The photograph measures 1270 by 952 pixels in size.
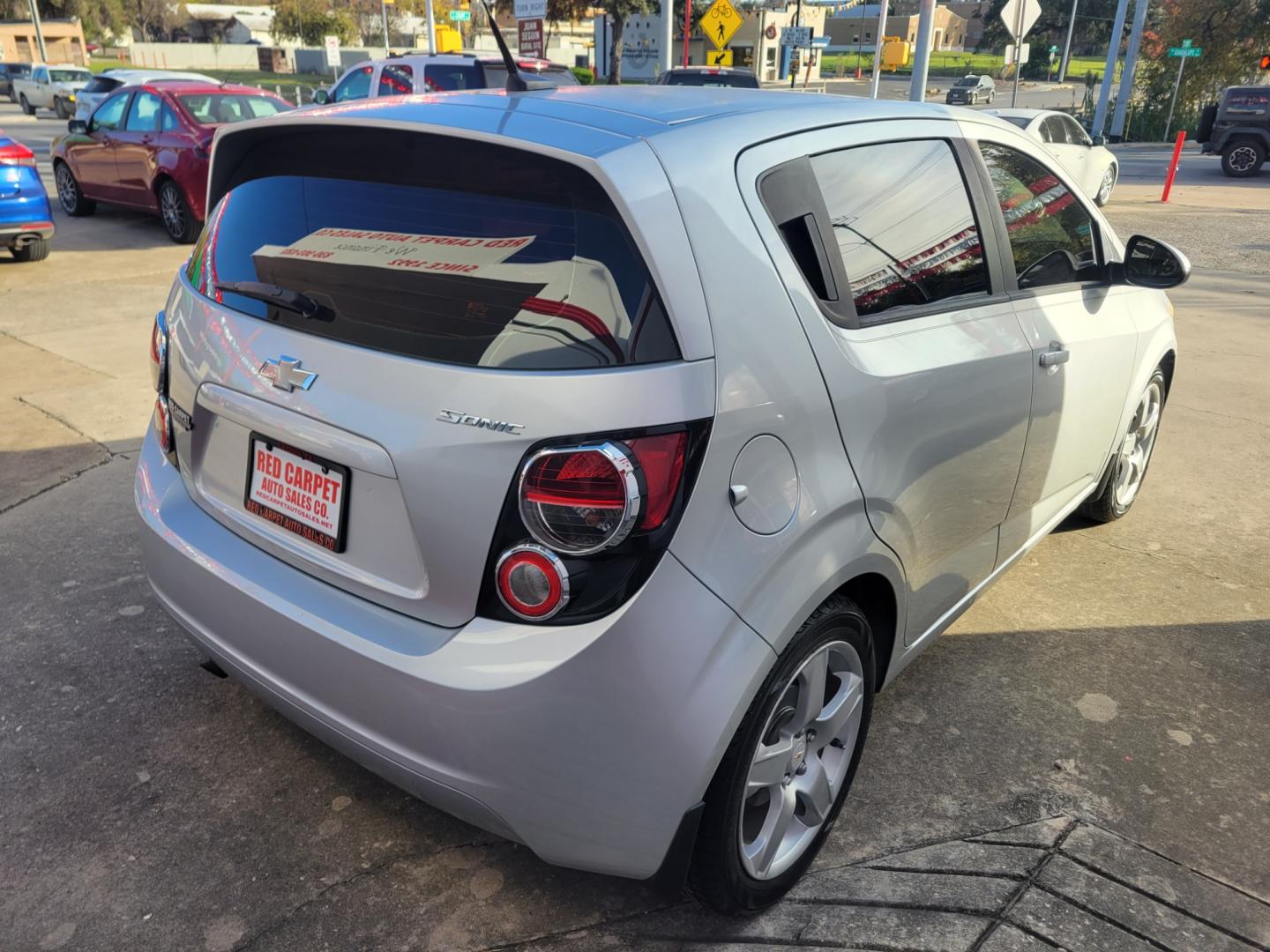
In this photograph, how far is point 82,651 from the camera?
10.8ft

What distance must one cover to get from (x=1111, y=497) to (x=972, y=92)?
5203cm

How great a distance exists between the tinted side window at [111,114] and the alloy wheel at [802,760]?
40.2 feet

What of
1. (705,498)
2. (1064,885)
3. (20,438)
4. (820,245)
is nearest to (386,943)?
(705,498)

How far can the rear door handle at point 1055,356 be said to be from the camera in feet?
9.72

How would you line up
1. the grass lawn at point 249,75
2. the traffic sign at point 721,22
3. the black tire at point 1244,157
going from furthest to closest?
the grass lawn at point 249,75 → the black tire at point 1244,157 → the traffic sign at point 721,22

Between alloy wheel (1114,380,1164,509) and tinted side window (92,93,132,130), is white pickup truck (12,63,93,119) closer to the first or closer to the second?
tinted side window (92,93,132,130)

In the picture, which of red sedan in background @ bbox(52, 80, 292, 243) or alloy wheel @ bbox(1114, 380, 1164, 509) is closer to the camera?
alloy wheel @ bbox(1114, 380, 1164, 509)

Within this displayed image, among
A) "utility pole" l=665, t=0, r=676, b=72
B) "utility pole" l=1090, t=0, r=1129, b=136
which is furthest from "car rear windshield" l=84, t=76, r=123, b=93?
"utility pole" l=1090, t=0, r=1129, b=136

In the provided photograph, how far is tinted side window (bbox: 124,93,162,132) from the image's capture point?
37.1 feet

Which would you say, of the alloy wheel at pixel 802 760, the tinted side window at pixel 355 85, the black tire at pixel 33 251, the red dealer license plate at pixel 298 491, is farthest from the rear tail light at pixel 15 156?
the alloy wheel at pixel 802 760

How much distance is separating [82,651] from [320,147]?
198cm

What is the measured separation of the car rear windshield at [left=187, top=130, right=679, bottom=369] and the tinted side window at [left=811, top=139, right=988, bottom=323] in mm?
671

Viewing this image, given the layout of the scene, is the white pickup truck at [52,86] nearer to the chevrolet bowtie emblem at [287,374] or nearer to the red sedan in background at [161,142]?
the red sedan in background at [161,142]

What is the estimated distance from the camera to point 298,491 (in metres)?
2.14
